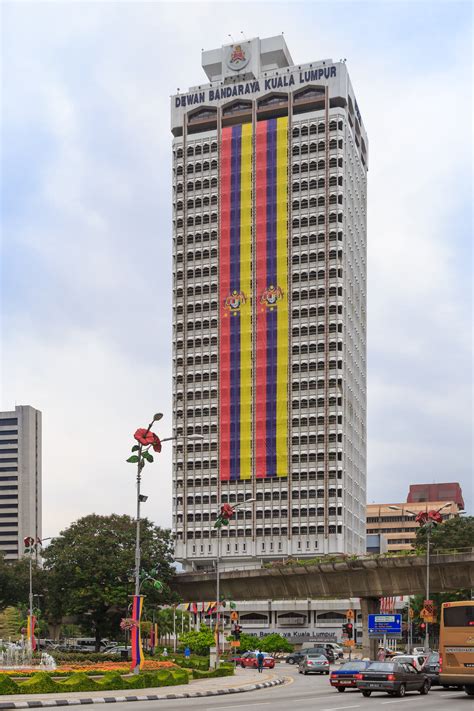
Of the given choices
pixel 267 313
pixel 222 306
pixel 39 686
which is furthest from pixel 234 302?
pixel 39 686

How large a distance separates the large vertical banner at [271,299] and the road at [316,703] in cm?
12370

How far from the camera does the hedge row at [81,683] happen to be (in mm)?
38625

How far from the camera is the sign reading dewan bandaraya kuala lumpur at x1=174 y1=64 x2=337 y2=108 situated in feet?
591

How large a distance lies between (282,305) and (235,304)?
29.0 feet

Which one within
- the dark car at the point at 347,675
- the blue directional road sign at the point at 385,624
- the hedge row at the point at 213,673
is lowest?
the hedge row at the point at 213,673

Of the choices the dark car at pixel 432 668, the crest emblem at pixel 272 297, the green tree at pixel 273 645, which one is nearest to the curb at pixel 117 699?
the dark car at pixel 432 668

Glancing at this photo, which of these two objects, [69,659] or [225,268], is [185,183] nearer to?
[225,268]

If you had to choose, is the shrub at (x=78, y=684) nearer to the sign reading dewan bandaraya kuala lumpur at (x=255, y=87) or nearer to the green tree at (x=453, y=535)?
the green tree at (x=453, y=535)

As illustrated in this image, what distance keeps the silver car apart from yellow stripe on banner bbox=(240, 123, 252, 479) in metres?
98.6

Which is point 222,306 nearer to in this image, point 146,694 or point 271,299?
point 271,299

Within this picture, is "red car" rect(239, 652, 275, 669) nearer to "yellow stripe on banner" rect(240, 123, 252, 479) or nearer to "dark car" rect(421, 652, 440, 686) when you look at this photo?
"dark car" rect(421, 652, 440, 686)

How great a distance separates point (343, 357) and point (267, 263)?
21108 millimetres

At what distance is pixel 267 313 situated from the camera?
573 ft

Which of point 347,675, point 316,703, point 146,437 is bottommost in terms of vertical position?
point 347,675
